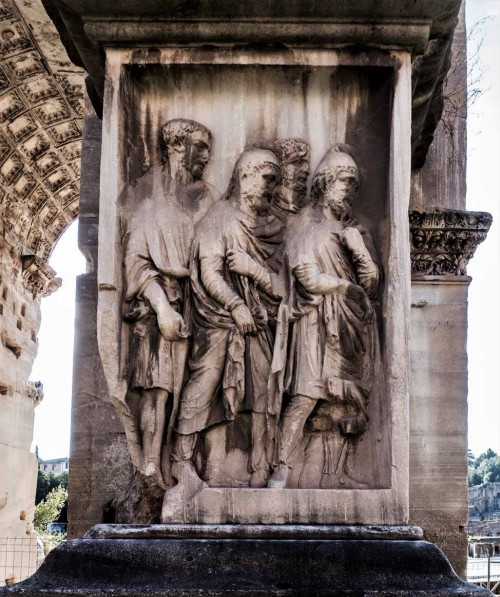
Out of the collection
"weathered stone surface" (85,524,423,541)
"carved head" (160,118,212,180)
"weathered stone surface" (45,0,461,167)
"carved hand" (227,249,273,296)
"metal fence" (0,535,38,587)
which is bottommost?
"metal fence" (0,535,38,587)

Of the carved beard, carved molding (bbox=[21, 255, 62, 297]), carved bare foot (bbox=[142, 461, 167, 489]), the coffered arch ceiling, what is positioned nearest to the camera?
carved bare foot (bbox=[142, 461, 167, 489])

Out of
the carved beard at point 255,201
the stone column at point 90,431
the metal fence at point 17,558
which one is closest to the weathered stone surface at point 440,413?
the stone column at point 90,431

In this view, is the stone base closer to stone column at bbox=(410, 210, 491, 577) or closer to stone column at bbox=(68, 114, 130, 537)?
stone column at bbox=(68, 114, 130, 537)

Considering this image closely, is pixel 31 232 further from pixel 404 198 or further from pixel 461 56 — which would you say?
pixel 404 198

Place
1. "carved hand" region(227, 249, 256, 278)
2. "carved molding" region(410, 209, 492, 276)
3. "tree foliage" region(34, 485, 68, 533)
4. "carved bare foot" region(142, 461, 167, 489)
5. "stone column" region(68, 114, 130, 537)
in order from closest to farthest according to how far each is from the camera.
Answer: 1. "carved bare foot" region(142, 461, 167, 489)
2. "carved hand" region(227, 249, 256, 278)
3. "stone column" region(68, 114, 130, 537)
4. "carved molding" region(410, 209, 492, 276)
5. "tree foliage" region(34, 485, 68, 533)

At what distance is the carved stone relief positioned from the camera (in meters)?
5.75

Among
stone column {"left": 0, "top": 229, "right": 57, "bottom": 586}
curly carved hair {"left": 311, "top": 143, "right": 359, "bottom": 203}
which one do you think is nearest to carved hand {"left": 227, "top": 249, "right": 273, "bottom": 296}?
curly carved hair {"left": 311, "top": 143, "right": 359, "bottom": 203}

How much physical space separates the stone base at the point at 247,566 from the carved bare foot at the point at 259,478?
31 centimetres

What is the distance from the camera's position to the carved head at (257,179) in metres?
5.99

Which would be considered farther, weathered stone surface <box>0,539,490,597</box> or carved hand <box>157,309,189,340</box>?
carved hand <box>157,309,189,340</box>

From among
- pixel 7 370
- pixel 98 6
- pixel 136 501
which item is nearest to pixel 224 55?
pixel 98 6

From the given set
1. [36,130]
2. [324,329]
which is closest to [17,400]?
[36,130]

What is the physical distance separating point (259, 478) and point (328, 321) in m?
0.88

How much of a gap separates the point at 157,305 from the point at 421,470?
378 centimetres
